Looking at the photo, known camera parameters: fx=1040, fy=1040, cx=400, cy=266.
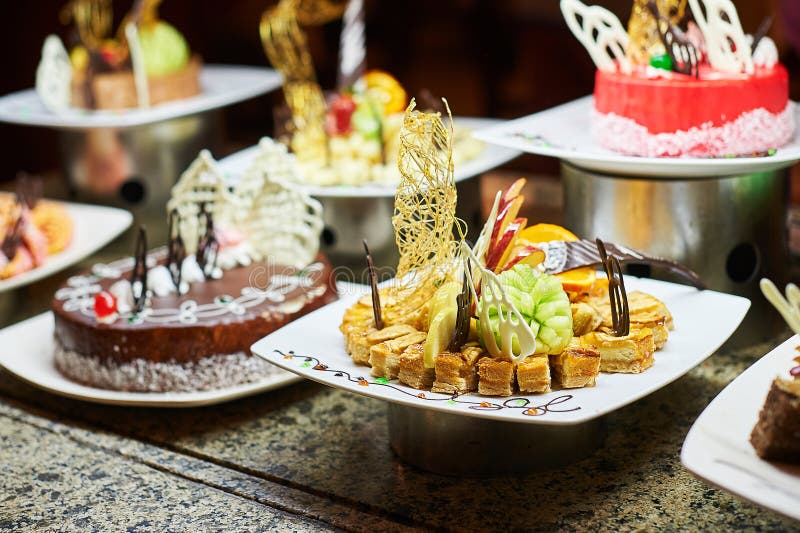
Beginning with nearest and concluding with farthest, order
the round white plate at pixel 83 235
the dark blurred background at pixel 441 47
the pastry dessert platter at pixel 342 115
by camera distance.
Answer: the round white plate at pixel 83 235
the pastry dessert platter at pixel 342 115
the dark blurred background at pixel 441 47

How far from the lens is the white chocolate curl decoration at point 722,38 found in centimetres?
202

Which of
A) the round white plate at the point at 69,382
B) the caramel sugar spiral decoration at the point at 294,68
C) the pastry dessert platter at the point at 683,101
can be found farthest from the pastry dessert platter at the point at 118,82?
the pastry dessert platter at the point at 683,101

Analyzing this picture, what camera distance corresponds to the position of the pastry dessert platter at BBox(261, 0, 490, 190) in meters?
2.64

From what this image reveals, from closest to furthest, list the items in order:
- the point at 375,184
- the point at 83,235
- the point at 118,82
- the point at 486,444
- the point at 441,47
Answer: the point at 486,444, the point at 375,184, the point at 83,235, the point at 118,82, the point at 441,47

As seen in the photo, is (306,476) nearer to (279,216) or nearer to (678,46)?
(279,216)

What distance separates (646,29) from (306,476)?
117 cm

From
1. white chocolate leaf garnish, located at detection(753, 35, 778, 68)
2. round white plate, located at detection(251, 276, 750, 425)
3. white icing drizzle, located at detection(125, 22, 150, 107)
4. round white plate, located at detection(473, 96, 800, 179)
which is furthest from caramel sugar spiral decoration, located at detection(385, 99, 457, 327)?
white icing drizzle, located at detection(125, 22, 150, 107)

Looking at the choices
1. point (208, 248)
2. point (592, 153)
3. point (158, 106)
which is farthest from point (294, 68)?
point (592, 153)

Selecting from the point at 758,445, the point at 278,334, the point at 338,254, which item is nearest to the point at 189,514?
the point at 278,334

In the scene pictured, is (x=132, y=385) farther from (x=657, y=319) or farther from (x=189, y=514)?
(x=657, y=319)

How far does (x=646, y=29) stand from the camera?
219cm

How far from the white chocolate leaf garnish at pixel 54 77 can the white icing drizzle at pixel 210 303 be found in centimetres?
98

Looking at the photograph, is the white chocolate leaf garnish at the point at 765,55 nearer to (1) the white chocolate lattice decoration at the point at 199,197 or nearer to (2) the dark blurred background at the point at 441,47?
(2) the dark blurred background at the point at 441,47

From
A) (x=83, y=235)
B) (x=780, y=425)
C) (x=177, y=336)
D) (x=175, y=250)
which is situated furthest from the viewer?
A: (x=83, y=235)
